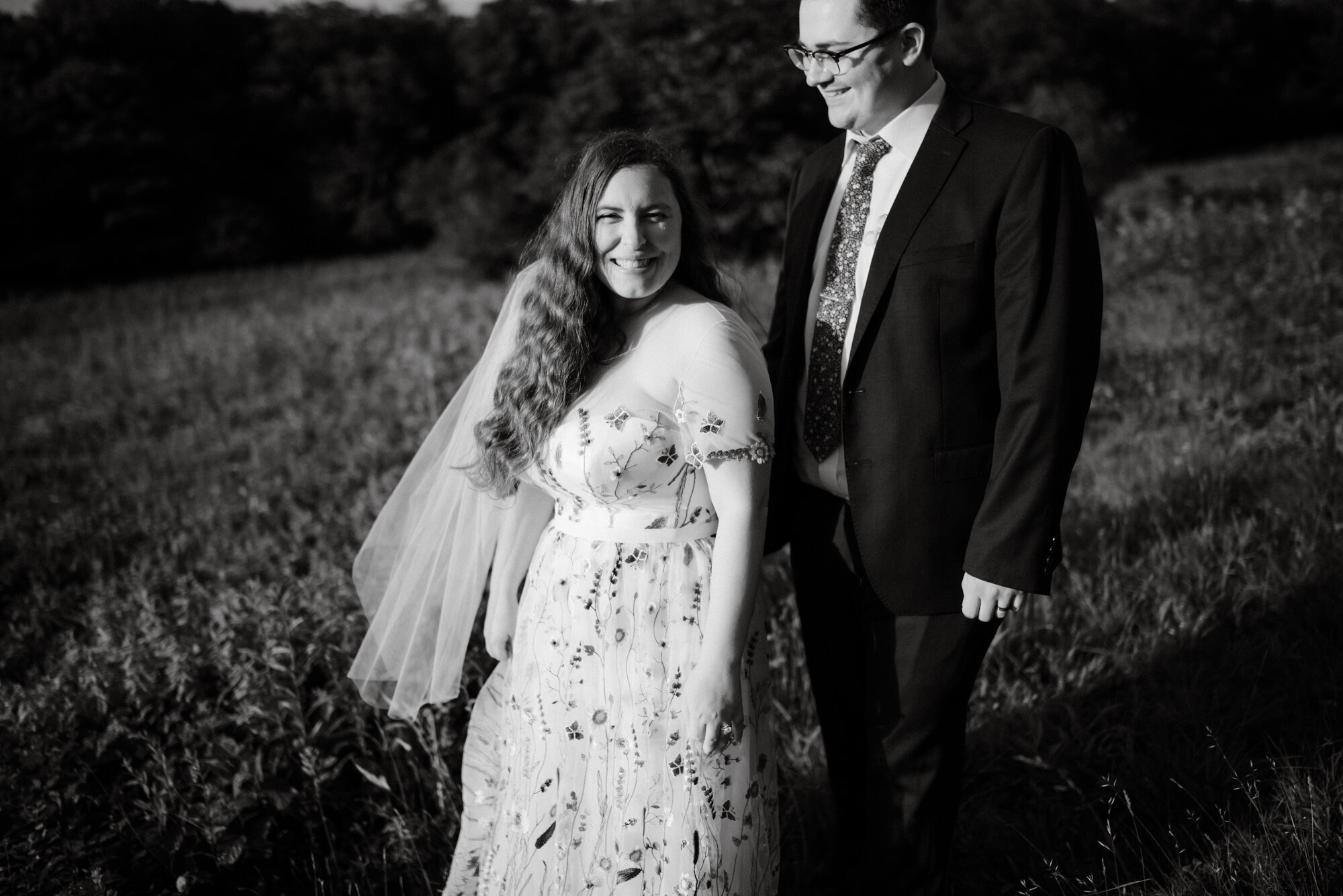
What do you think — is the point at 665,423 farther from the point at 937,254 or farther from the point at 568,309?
the point at 937,254

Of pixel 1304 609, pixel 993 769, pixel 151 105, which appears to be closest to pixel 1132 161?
pixel 1304 609

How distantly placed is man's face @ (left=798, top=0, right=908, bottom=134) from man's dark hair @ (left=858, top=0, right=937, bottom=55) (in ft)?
0.05

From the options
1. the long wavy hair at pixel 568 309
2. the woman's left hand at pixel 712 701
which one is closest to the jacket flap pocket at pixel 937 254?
the long wavy hair at pixel 568 309

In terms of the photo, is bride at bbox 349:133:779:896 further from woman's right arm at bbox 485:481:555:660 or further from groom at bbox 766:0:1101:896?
groom at bbox 766:0:1101:896

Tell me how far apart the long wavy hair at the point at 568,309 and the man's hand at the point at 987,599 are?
97 cm

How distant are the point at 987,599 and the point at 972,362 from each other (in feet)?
1.75

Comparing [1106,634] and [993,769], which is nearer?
[993,769]

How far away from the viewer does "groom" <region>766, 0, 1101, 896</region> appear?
1.82 m

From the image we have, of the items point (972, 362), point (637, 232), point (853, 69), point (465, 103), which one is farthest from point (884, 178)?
point (465, 103)

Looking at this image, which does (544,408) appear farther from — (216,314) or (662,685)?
(216,314)

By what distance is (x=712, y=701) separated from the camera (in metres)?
1.97

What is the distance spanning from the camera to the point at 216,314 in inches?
440

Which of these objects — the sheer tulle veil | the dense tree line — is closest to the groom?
the sheer tulle veil

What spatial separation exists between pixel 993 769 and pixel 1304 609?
54.2 inches
